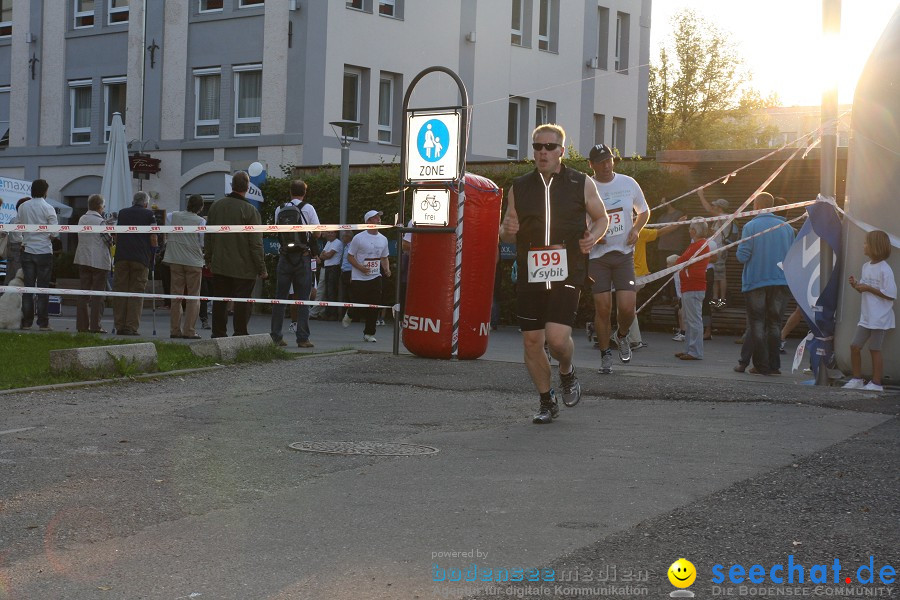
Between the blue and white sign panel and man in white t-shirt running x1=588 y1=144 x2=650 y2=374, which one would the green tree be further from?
man in white t-shirt running x1=588 y1=144 x2=650 y2=374

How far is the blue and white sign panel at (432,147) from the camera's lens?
13.2 m

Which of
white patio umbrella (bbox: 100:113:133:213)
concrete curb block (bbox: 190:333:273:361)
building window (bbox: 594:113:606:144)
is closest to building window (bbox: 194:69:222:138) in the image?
white patio umbrella (bbox: 100:113:133:213)

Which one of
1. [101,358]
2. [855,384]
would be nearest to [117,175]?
[101,358]

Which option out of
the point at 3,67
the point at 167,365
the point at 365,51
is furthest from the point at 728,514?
the point at 3,67

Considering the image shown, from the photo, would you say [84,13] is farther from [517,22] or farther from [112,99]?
[517,22]

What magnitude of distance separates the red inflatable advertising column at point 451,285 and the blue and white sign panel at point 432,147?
27 centimetres

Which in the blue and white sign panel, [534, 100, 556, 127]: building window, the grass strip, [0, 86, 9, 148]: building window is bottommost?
the grass strip

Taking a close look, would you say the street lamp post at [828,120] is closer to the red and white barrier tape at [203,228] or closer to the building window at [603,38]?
the red and white barrier tape at [203,228]

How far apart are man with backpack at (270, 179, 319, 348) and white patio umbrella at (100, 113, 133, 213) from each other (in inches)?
392

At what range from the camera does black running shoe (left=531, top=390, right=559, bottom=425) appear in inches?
331

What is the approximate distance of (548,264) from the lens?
8.30 meters

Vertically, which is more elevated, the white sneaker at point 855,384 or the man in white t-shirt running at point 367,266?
the man in white t-shirt running at point 367,266

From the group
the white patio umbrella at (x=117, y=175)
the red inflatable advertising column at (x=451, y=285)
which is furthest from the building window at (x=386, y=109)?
the red inflatable advertising column at (x=451, y=285)

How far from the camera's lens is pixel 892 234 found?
11.1m
